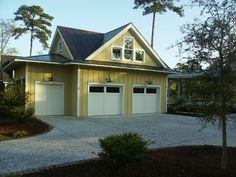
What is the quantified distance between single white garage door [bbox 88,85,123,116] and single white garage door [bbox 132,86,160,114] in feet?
3.81

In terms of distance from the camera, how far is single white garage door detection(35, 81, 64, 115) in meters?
16.9

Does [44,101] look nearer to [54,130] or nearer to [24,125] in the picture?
[24,125]

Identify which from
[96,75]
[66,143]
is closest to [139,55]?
[96,75]

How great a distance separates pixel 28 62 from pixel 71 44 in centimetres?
344

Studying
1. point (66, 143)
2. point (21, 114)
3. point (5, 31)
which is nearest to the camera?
point (66, 143)

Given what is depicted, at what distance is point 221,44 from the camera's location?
5781 mm

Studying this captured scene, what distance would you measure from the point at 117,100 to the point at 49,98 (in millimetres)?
4289

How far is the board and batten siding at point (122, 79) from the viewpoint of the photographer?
17.1 metres

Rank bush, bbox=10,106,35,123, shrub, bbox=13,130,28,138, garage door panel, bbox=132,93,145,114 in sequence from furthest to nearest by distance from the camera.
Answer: garage door panel, bbox=132,93,145,114
bush, bbox=10,106,35,123
shrub, bbox=13,130,28,138

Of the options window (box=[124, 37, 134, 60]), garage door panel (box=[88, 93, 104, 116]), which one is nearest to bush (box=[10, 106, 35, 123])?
garage door panel (box=[88, 93, 104, 116])

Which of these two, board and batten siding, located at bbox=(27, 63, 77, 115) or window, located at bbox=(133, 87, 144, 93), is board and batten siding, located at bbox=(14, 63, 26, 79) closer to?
board and batten siding, located at bbox=(27, 63, 77, 115)

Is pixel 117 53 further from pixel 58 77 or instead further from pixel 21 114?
pixel 21 114

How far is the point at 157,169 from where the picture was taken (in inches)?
229

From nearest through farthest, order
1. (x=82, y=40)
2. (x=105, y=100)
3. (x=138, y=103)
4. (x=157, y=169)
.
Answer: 1. (x=157, y=169)
2. (x=105, y=100)
3. (x=138, y=103)
4. (x=82, y=40)
